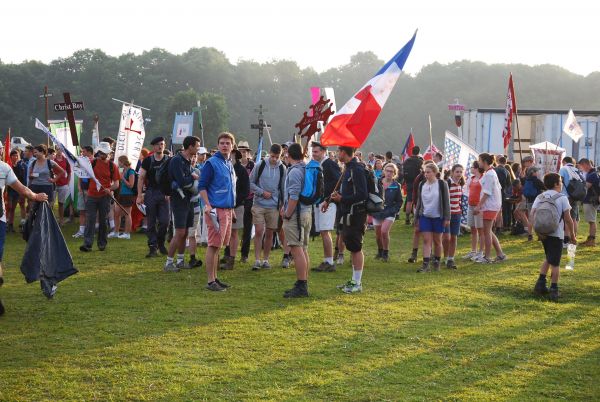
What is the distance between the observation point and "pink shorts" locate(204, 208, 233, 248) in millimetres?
9961

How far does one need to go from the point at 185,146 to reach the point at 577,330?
20.1ft

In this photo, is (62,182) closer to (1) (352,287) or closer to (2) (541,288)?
Result: (1) (352,287)

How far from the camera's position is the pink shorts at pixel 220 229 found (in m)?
9.96

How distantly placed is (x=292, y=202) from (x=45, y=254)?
120 inches

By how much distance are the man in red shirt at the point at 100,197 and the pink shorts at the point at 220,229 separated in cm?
459

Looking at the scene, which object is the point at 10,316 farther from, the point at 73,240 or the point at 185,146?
the point at 73,240

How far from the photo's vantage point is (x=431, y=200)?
12.6 m

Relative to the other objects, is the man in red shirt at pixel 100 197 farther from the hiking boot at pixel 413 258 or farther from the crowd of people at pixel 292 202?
the hiking boot at pixel 413 258

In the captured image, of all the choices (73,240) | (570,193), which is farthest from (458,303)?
(73,240)

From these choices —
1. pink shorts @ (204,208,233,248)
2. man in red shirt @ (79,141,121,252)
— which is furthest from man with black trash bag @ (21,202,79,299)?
man in red shirt @ (79,141,121,252)

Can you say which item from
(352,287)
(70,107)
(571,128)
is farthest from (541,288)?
(571,128)

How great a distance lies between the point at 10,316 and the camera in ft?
28.0

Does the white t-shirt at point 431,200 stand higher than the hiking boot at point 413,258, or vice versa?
the white t-shirt at point 431,200

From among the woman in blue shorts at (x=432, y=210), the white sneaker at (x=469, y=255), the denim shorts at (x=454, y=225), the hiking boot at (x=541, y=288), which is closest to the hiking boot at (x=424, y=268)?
the woman in blue shorts at (x=432, y=210)
